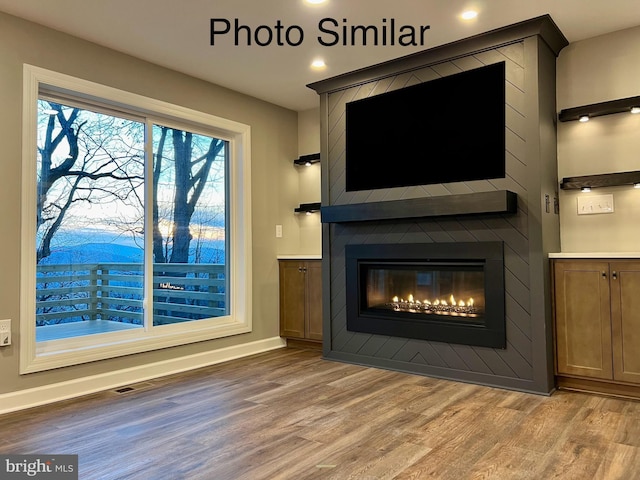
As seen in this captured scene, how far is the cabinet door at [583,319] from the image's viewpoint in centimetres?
297

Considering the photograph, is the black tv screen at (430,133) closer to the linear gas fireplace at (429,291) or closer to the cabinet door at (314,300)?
the linear gas fireplace at (429,291)

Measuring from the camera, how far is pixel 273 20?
308 centimetres

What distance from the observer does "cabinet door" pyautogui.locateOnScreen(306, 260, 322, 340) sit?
442cm

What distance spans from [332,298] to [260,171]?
4.82 ft

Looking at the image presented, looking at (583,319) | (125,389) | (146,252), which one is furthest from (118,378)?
(583,319)

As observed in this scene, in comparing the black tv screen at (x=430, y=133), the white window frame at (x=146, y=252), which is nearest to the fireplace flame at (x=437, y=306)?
the black tv screen at (x=430, y=133)

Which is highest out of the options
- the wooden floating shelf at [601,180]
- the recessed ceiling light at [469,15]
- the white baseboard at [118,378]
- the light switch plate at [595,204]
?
the recessed ceiling light at [469,15]

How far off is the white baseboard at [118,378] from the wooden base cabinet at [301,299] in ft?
0.98

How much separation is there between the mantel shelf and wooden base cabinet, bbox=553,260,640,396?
1.83ft

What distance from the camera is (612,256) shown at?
→ 292 cm

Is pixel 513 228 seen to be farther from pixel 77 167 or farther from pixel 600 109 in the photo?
pixel 77 167

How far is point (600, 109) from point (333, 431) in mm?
2738

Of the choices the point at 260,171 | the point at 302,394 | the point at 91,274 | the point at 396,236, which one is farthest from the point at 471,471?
the point at 260,171

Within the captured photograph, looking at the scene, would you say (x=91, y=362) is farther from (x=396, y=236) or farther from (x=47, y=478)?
(x=396, y=236)
